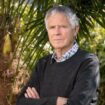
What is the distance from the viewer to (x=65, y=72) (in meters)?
3.23

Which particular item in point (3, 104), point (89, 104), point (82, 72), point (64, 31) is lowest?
point (3, 104)

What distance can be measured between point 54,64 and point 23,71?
2.19m

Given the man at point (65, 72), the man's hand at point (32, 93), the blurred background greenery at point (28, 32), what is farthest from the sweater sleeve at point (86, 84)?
the blurred background greenery at point (28, 32)

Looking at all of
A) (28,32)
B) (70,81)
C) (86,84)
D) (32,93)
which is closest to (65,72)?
(70,81)

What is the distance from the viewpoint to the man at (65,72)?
10.2 ft

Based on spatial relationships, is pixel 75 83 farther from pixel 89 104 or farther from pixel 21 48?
pixel 21 48

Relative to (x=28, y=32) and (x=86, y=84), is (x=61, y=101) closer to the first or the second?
(x=86, y=84)

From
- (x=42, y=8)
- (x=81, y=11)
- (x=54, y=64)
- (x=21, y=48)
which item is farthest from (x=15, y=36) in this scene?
(x=54, y=64)

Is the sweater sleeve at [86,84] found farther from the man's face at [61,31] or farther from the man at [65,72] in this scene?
the man's face at [61,31]

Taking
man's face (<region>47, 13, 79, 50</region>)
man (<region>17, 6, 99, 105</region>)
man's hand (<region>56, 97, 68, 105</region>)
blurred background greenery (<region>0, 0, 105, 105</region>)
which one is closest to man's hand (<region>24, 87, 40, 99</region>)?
man (<region>17, 6, 99, 105</region>)

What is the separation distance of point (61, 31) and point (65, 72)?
30 cm

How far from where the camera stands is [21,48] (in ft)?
17.2

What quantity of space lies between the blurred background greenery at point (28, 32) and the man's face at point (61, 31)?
1.30m

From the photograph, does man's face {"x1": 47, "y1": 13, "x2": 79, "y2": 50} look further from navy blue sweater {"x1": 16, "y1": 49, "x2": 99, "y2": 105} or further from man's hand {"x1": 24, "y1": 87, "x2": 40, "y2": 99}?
man's hand {"x1": 24, "y1": 87, "x2": 40, "y2": 99}
